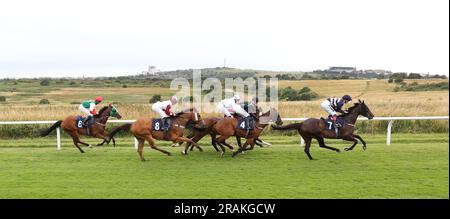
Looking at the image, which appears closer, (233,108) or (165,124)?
(165,124)

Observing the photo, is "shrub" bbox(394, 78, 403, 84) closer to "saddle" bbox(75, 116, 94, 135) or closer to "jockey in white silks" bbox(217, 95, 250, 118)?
"jockey in white silks" bbox(217, 95, 250, 118)

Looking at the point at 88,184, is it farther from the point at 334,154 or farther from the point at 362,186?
the point at 334,154

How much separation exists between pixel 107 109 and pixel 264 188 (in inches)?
239

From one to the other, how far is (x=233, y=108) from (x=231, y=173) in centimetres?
273

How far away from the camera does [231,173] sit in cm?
863

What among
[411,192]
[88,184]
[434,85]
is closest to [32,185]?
[88,184]

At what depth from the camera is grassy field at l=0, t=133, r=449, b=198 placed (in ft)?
23.4

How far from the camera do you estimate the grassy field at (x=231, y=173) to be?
7129 mm

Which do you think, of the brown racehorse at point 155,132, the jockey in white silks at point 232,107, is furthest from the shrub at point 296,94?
the brown racehorse at point 155,132

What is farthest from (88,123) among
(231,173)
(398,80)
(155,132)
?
(398,80)

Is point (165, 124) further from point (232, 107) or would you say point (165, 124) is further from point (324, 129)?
point (324, 129)

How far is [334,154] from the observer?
1070 cm

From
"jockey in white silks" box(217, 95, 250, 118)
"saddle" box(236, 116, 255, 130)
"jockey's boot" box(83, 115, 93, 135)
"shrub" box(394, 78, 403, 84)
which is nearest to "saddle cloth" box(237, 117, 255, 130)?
"saddle" box(236, 116, 255, 130)

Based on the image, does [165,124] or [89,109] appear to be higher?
[89,109]
